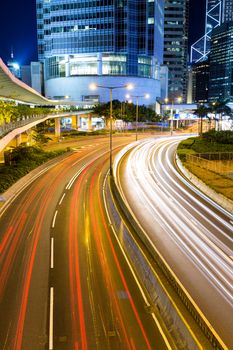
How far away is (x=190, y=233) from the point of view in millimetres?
23766

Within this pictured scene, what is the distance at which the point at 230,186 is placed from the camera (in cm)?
3469

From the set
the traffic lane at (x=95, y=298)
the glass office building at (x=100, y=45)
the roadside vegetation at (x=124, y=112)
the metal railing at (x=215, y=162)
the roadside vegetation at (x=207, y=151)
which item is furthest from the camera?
the glass office building at (x=100, y=45)

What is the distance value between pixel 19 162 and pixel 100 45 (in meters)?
106

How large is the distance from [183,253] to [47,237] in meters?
9.14

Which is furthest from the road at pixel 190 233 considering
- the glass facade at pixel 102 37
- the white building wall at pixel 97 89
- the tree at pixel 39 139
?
the glass facade at pixel 102 37

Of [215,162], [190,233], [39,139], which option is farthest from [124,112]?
[190,233]

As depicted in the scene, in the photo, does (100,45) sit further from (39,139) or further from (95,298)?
(95,298)

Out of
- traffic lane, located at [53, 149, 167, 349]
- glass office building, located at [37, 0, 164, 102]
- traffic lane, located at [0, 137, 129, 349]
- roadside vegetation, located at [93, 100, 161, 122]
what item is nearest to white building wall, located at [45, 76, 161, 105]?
glass office building, located at [37, 0, 164, 102]

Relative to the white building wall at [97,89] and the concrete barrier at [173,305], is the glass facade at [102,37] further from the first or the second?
the concrete barrier at [173,305]

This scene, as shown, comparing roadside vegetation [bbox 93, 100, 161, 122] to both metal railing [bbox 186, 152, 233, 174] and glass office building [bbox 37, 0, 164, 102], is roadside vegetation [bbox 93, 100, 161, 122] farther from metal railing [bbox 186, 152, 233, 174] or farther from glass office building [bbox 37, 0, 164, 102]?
metal railing [bbox 186, 152, 233, 174]

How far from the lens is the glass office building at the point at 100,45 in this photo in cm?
13738

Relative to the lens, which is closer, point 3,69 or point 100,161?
point 3,69

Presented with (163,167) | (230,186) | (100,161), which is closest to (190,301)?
(230,186)

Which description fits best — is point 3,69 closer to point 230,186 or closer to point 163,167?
point 230,186
